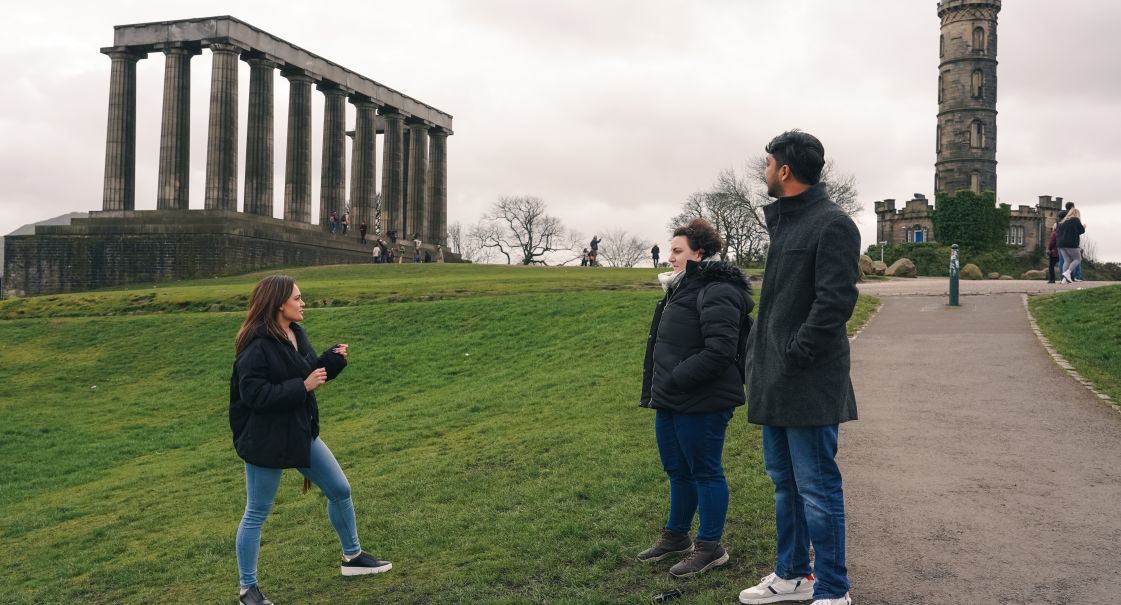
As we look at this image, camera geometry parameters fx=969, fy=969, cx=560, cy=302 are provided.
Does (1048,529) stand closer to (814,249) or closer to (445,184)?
(814,249)

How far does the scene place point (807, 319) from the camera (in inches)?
198

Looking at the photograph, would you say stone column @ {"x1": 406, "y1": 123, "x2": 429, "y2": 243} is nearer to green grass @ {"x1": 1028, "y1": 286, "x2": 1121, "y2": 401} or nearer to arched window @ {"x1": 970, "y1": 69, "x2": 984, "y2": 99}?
arched window @ {"x1": 970, "y1": 69, "x2": 984, "y2": 99}

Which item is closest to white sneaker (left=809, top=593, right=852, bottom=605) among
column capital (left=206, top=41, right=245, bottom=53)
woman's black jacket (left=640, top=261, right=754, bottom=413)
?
woman's black jacket (left=640, top=261, right=754, bottom=413)

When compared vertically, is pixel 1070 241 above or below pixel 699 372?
above

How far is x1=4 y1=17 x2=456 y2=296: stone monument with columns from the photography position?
50.6m

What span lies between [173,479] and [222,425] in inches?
179

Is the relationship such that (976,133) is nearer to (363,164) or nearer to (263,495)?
(363,164)

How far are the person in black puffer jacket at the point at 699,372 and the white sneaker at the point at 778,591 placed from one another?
61cm

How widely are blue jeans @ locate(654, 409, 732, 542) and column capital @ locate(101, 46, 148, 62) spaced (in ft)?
183

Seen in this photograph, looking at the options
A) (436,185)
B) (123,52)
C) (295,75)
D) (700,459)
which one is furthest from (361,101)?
(700,459)

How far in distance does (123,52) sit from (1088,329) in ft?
170

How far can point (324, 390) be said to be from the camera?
1911 cm

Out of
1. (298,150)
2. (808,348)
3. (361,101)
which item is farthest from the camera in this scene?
(361,101)

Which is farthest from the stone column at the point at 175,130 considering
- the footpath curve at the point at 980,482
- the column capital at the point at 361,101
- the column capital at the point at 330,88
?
the footpath curve at the point at 980,482
